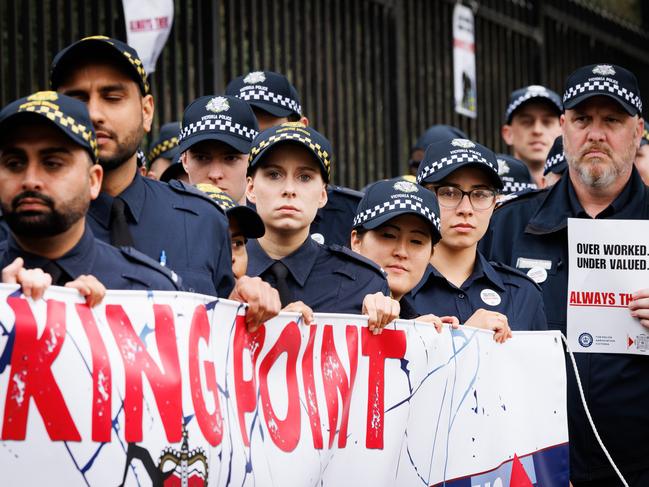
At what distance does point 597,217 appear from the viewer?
654 centimetres

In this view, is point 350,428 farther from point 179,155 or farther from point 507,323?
point 179,155

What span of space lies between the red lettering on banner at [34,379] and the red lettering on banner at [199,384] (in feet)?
1.25

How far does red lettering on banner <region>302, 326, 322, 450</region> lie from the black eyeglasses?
5.15 ft

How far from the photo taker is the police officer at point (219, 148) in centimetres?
611

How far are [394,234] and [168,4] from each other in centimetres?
381

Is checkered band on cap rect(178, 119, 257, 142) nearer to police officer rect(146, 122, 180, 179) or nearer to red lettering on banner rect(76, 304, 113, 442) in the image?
police officer rect(146, 122, 180, 179)

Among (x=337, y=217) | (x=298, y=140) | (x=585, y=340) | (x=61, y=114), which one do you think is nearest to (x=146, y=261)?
(x=61, y=114)

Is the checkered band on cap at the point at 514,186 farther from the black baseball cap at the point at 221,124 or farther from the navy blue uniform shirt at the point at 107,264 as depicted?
the navy blue uniform shirt at the point at 107,264

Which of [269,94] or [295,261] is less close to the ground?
[269,94]

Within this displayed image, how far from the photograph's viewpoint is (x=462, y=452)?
5.25 meters

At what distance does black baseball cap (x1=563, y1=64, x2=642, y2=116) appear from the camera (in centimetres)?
653

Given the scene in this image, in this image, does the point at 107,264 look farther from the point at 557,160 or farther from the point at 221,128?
the point at 557,160

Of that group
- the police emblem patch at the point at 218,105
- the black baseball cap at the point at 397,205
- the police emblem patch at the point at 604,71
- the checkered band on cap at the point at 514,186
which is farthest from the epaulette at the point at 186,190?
the checkered band on cap at the point at 514,186

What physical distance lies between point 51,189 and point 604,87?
3353 millimetres
